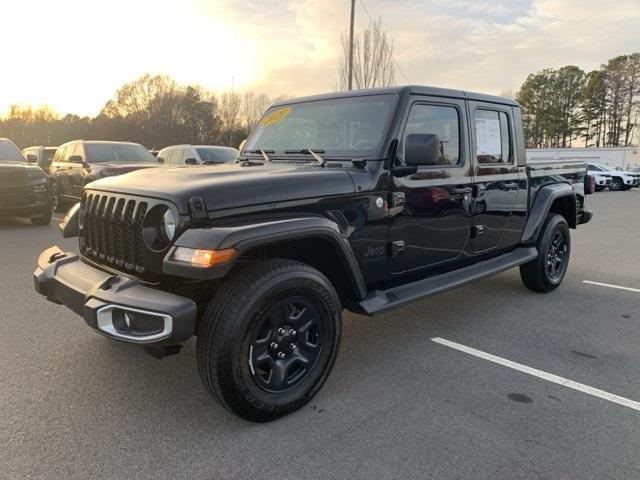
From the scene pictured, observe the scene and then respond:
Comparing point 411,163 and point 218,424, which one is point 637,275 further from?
point 218,424

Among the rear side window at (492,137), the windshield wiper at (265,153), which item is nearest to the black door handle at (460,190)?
the rear side window at (492,137)

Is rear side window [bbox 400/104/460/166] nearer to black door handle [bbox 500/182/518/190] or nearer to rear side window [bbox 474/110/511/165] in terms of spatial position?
rear side window [bbox 474/110/511/165]

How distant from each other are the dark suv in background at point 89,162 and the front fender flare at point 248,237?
770 centimetres

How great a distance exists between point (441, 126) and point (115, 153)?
350 inches

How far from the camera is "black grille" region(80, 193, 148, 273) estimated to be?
278 centimetres

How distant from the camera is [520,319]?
452 centimetres

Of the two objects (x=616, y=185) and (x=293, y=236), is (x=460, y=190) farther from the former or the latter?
(x=616, y=185)

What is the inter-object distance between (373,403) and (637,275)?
5.06 metres

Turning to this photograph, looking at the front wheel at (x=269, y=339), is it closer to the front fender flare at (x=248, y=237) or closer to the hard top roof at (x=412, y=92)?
the front fender flare at (x=248, y=237)

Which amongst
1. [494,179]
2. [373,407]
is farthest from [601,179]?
[373,407]

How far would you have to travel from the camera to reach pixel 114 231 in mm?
2998

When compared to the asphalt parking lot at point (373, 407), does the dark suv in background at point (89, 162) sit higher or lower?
higher

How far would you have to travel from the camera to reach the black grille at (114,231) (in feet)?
9.11

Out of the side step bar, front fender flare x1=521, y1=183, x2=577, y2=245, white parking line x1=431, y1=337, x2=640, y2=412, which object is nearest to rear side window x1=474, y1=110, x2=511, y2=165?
front fender flare x1=521, y1=183, x2=577, y2=245
